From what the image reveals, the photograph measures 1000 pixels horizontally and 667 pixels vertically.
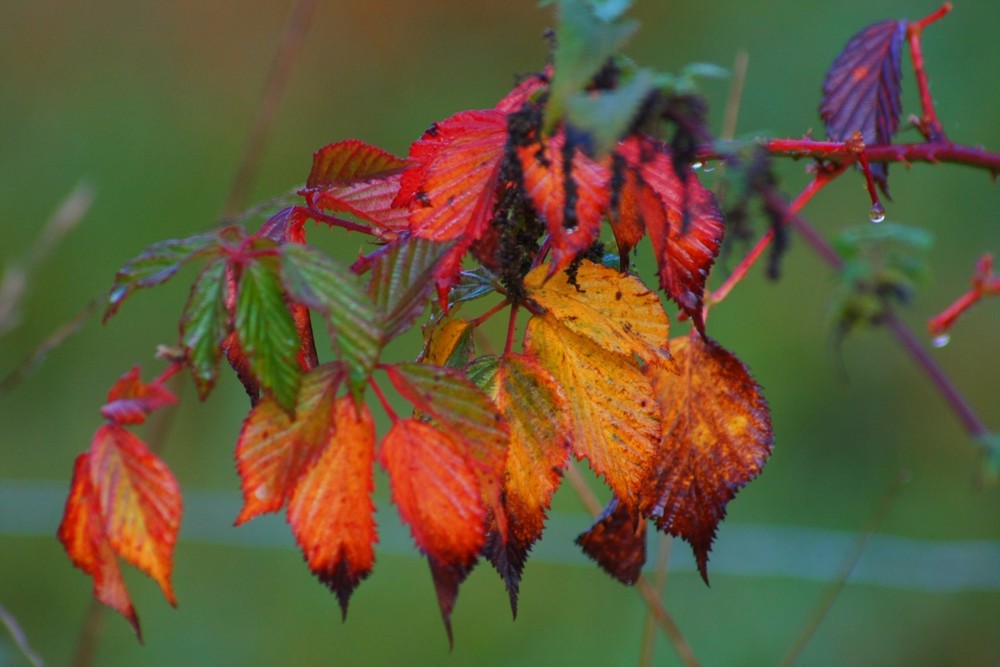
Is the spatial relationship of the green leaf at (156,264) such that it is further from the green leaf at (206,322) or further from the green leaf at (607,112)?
the green leaf at (607,112)

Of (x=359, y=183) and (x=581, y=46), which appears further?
(x=359, y=183)

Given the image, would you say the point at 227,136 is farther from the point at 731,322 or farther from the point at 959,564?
the point at 959,564

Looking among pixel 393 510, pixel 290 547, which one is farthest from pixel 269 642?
pixel 393 510

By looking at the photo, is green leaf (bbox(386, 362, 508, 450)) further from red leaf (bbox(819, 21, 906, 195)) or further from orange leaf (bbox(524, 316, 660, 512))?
red leaf (bbox(819, 21, 906, 195))

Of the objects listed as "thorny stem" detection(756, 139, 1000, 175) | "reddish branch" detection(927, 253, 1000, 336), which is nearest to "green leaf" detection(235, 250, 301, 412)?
"thorny stem" detection(756, 139, 1000, 175)

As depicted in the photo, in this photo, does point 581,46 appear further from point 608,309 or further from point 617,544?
point 617,544

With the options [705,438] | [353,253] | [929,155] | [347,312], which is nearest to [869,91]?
[929,155]
